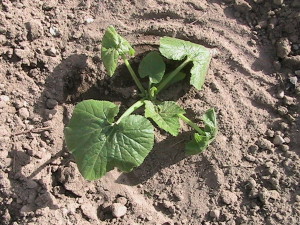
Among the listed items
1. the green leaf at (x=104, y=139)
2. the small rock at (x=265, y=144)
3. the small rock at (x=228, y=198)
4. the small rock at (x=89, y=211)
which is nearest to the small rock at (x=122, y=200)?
the small rock at (x=89, y=211)

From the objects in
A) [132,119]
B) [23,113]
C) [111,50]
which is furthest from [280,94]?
[23,113]

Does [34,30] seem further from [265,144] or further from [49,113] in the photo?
[265,144]

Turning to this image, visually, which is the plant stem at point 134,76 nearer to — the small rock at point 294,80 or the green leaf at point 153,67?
the green leaf at point 153,67

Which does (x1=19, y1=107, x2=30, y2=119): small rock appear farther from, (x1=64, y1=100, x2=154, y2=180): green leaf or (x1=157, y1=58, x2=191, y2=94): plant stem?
(x1=157, y1=58, x2=191, y2=94): plant stem

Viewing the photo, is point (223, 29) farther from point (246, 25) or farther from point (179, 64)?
point (179, 64)

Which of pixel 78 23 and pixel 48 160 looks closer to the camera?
pixel 48 160

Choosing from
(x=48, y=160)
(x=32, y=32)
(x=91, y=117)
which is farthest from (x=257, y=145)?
(x=32, y=32)
